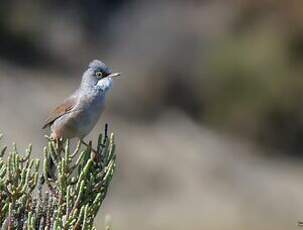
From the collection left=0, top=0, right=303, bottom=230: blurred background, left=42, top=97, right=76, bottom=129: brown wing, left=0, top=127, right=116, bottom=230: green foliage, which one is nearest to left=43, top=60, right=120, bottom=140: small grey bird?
left=42, top=97, right=76, bottom=129: brown wing

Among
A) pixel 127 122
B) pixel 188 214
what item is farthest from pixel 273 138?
pixel 188 214

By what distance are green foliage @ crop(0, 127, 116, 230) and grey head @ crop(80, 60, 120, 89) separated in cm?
115

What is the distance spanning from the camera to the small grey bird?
6.36 metres

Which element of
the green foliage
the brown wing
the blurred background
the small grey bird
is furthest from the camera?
the blurred background

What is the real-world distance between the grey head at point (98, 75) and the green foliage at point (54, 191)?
3.76 ft

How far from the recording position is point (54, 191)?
5.27 meters

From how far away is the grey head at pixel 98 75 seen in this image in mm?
6430

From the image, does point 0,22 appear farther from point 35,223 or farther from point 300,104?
point 35,223

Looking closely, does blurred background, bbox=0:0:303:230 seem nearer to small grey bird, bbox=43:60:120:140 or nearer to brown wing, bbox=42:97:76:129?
brown wing, bbox=42:97:76:129

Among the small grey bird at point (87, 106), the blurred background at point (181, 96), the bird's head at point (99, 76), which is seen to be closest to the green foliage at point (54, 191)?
the small grey bird at point (87, 106)

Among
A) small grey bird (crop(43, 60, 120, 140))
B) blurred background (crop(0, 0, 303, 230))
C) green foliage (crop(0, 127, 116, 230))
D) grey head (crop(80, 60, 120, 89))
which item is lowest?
green foliage (crop(0, 127, 116, 230))

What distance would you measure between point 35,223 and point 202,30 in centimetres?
2475

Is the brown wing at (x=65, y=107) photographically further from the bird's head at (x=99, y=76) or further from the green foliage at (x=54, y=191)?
the green foliage at (x=54, y=191)

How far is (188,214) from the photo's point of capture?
21.1m
